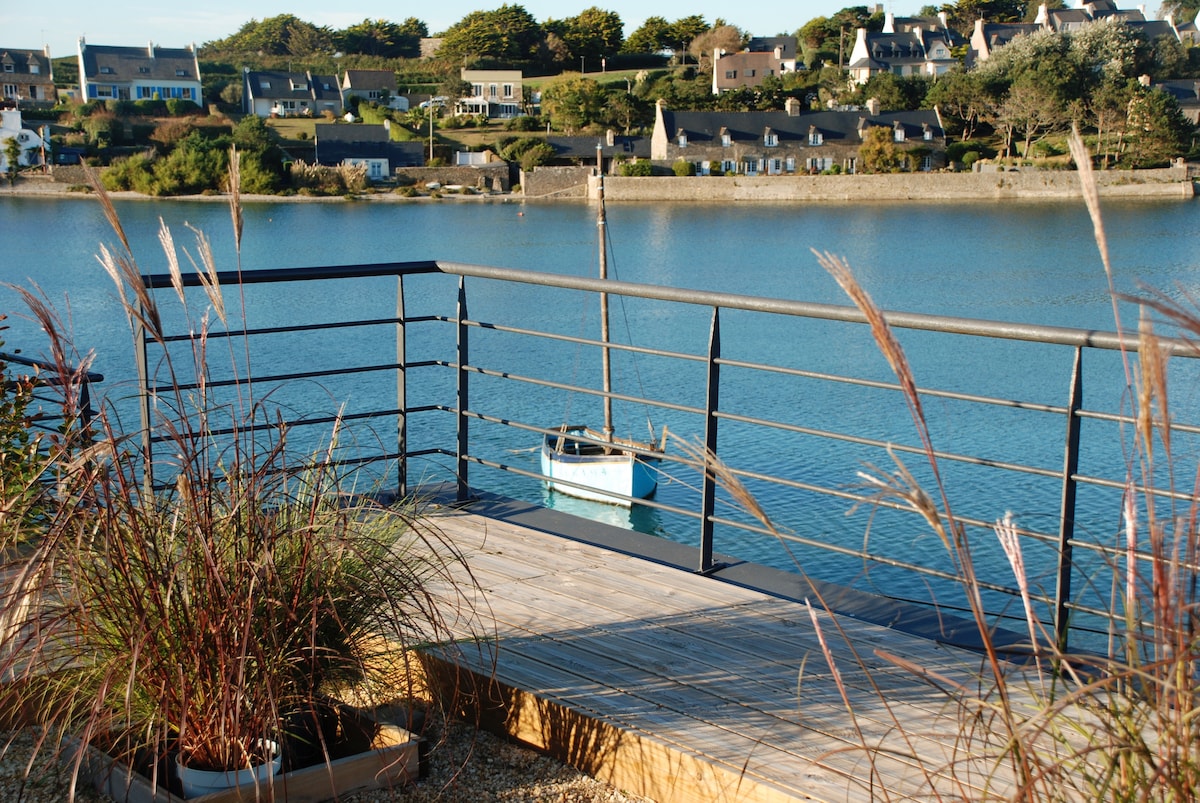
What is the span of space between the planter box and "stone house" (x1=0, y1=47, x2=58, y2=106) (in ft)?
312

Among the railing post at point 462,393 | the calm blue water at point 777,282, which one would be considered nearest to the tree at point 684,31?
the calm blue water at point 777,282

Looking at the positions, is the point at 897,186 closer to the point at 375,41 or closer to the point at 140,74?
the point at 140,74

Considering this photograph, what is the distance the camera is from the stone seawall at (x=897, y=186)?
56.5 meters

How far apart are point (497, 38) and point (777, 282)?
81.8m

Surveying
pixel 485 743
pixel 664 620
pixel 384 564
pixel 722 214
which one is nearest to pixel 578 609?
pixel 664 620

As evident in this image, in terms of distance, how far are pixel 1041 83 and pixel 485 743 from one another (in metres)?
68.1

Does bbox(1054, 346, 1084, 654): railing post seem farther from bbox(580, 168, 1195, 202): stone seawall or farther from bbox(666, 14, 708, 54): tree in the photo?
bbox(666, 14, 708, 54): tree

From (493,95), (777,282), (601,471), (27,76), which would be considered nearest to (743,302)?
(601,471)

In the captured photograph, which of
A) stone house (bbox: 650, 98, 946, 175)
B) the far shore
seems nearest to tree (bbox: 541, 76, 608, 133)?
stone house (bbox: 650, 98, 946, 175)

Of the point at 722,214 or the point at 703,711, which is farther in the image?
the point at 722,214

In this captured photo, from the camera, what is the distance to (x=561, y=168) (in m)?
62.5

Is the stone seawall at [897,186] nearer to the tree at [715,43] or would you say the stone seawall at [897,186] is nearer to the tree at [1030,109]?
the tree at [1030,109]

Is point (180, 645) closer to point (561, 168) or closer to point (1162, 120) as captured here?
point (561, 168)

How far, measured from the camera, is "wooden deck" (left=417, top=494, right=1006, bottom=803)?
2.02m
